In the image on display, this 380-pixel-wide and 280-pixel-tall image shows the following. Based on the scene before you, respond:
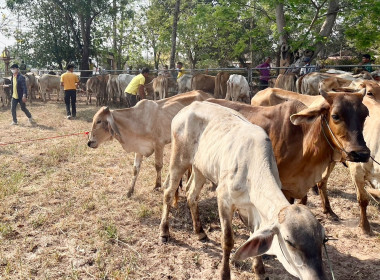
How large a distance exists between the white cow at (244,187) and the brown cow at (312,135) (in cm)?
74

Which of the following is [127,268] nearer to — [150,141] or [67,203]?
[67,203]

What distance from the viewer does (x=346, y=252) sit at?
3.95m

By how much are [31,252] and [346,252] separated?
3.78 m

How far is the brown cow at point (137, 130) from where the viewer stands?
5.77 metres

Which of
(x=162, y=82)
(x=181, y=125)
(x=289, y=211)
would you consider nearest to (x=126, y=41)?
(x=162, y=82)

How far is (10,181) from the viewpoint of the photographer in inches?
238

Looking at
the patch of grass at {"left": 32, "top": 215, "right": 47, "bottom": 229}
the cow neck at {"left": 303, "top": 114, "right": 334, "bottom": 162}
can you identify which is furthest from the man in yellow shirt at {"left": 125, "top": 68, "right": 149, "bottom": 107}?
the cow neck at {"left": 303, "top": 114, "right": 334, "bottom": 162}

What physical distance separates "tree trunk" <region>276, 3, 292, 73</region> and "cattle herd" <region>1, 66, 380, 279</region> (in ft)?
29.2

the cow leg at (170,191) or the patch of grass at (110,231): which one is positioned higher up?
the cow leg at (170,191)

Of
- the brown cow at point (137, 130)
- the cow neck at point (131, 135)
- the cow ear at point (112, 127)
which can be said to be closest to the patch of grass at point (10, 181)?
the brown cow at point (137, 130)

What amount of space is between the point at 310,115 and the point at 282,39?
11.6 metres

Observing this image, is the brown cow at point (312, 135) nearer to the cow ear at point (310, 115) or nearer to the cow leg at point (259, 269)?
the cow ear at point (310, 115)

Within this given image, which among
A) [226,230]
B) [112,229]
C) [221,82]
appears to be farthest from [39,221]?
[221,82]

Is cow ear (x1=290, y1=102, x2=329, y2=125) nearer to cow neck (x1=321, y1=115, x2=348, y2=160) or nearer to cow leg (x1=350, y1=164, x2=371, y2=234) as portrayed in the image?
cow neck (x1=321, y1=115, x2=348, y2=160)
